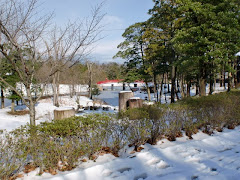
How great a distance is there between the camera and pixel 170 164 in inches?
112

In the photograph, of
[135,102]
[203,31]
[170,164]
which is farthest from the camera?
[203,31]

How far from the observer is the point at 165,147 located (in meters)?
3.39

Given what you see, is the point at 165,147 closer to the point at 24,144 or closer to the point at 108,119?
the point at 108,119

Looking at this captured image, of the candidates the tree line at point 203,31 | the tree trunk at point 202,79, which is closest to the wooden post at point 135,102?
the tree line at point 203,31

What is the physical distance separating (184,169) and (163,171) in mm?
331

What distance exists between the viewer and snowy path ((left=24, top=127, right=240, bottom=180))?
2489 mm

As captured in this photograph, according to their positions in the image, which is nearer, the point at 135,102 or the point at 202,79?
the point at 135,102

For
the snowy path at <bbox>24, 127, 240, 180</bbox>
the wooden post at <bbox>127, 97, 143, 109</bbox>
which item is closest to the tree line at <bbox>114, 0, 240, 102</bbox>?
the wooden post at <bbox>127, 97, 143, 109</bbox>

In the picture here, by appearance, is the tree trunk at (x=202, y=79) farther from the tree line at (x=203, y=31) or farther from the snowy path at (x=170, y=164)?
the snowy path at (x=170, y=164)

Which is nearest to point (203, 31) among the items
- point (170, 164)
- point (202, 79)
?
point (202, 79)

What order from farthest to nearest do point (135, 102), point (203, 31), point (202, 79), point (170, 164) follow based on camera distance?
point (202, 79)
point (203, 31)
point (135, 102)
point (170, 164)

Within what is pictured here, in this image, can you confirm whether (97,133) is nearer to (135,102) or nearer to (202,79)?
(135,102)

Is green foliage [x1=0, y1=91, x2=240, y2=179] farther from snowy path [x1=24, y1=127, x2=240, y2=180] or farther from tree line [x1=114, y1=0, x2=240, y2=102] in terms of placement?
tree line [x1=114, y1=0, x2=240, y2=102]

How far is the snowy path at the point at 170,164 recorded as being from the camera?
8.16ft
